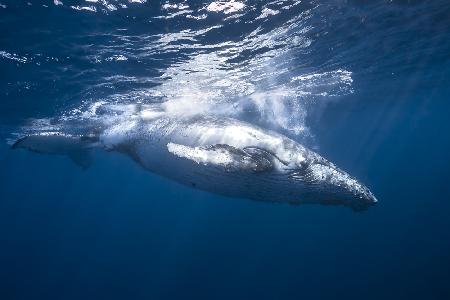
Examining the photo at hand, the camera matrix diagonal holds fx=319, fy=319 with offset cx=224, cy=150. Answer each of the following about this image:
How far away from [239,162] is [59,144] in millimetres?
8261

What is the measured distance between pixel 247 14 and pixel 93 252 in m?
64.3

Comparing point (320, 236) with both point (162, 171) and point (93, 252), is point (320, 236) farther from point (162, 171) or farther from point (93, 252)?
point (93, 252)

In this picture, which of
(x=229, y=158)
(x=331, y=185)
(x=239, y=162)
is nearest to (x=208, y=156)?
(x=229, y=158)

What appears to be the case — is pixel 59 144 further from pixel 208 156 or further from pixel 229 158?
pixel 229 158

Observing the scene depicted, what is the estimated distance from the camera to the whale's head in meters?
5.02

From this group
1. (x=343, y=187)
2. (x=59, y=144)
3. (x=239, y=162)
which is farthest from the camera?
(x=59, y=144)

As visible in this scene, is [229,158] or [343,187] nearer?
[229,158]

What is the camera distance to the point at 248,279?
111ft

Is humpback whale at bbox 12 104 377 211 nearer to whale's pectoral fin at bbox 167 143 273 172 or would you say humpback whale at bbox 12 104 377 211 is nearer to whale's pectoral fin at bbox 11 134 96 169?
whale's pectoral fin at bbox 167 143 273 172

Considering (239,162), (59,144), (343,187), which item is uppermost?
(239,162)

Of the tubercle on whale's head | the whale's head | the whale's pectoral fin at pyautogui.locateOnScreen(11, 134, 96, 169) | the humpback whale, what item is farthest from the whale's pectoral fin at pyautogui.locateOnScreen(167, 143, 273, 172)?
the whale's pectoral fin at pyautogui.locateOnScreen(11, 134, 96, 169)

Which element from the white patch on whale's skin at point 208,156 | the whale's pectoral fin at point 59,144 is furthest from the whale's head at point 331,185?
the whale's pectoral fin at point 59,144

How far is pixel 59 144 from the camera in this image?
34.9 feet

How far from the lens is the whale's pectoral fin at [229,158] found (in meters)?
4.67
